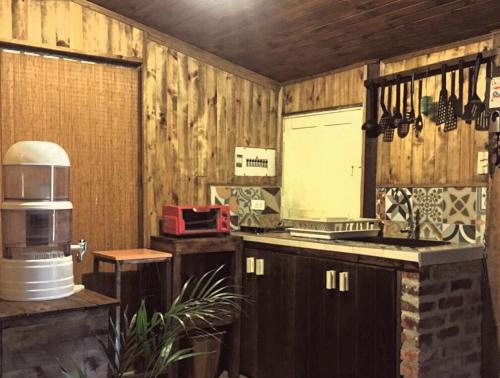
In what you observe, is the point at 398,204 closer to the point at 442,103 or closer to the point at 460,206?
the point at 460,206

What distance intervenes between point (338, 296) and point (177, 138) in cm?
167

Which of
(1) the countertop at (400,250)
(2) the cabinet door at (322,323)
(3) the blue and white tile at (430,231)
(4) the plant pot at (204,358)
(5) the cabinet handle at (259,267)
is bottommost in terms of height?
(4) the plant pot at (204,358)

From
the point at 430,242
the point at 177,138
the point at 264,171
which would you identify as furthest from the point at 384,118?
the point at 177,138

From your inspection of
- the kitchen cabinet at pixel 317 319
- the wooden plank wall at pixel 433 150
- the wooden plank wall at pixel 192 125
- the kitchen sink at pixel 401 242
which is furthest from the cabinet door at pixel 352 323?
the wooden plank wall at pixel 192 125

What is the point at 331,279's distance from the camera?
298cm

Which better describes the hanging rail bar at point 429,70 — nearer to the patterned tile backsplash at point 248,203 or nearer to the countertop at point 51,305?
the patterned tile backsplash at point 248,203

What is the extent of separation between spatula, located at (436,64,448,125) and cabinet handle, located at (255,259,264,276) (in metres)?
1.46

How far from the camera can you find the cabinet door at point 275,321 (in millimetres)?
3242

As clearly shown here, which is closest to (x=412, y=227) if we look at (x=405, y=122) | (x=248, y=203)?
(x=405, y=122)

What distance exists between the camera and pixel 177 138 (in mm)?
3809

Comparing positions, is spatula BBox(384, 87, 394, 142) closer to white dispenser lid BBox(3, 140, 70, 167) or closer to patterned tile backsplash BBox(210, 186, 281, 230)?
patterned tile backsplash BBox(210, 186, 281, 230)

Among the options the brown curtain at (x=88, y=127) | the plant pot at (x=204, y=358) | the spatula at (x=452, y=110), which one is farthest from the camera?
the plant pot at (x=204, y=358)

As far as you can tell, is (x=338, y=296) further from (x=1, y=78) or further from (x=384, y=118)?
(x=1, y=78)

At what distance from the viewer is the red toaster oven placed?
346cm
